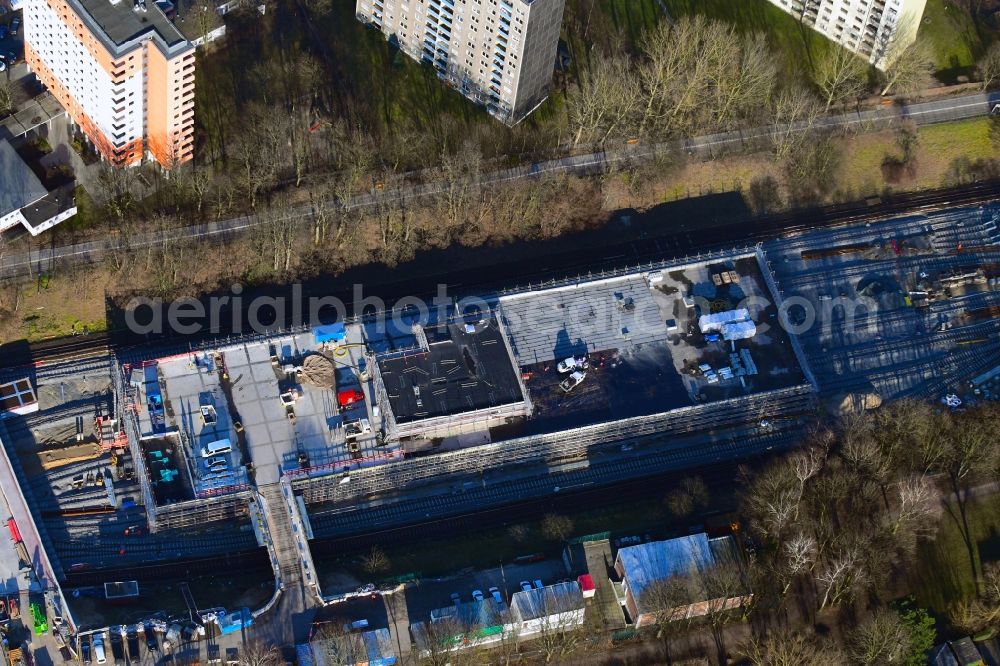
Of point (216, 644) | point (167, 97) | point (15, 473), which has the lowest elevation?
point (216, 644)

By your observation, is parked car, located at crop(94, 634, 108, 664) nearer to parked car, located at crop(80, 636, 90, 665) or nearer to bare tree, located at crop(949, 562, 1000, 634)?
parked car, located at crop(80, 636, 90, 665)

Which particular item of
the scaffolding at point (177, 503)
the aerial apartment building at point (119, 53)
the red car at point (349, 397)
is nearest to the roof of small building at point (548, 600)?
the red car at point (349, 397)

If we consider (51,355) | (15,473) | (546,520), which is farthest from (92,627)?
(546,520)

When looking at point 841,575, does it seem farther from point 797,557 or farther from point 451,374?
point 451,374

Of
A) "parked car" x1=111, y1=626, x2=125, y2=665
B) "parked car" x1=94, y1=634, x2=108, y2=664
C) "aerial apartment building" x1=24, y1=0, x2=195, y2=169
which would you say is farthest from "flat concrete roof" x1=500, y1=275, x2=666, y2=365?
"parked car" x1=94, y1=634, x2=108, y2=664

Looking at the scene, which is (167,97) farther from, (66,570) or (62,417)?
(66,570)

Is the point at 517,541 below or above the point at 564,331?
below

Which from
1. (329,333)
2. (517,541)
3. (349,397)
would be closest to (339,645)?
(517,541)

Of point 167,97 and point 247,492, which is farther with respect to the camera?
point 167,97
